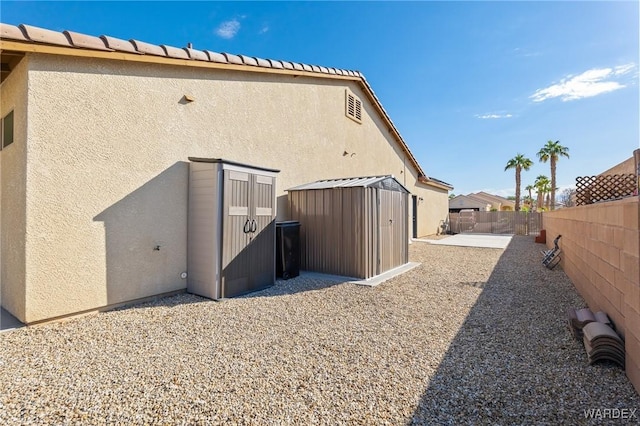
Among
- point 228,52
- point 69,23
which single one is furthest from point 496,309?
point 69,23

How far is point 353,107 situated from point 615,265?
33.3 feet

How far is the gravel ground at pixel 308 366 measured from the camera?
7.79 ft

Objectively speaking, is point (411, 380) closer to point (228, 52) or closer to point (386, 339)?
point (386, 339)

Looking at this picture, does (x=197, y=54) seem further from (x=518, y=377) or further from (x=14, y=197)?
(x=518, y=377)

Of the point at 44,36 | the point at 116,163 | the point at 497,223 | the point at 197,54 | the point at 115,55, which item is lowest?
the point at 497,223

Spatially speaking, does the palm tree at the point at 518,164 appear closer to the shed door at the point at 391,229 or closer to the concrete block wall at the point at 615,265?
the shed door at the point at 391,229

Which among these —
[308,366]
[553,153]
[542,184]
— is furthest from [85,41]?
[542,184]

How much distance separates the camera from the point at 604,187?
6691 mm

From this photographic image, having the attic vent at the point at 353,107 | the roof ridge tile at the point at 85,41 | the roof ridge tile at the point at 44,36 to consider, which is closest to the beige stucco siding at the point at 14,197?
the roof ridge tile at the point at 44,36

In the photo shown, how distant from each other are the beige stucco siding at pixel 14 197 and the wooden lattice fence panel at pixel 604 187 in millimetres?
10991

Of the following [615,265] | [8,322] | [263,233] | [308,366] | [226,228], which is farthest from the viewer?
[263,233]

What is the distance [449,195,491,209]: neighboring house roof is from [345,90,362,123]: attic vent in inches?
1492

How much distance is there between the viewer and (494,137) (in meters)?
23.5

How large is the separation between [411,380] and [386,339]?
101 centimetres
